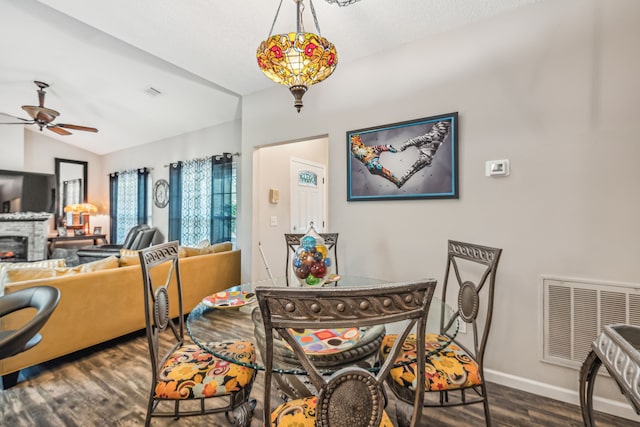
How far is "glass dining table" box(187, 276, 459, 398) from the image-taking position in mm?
1245

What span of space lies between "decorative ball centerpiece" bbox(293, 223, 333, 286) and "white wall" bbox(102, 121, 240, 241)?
11.1ft

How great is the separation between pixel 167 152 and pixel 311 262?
512 cm

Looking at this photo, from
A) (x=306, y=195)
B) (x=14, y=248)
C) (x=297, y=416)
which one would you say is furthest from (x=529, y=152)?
(x=14, y=248)

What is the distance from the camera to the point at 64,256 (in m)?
5.98

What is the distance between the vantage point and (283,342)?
1.34 m

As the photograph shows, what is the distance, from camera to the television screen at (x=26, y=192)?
5.70 meters

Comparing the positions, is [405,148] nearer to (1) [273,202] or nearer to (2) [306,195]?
(1) [273,202]

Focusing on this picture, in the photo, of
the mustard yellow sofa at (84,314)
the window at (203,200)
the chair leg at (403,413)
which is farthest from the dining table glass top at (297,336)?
the window at (203,200)

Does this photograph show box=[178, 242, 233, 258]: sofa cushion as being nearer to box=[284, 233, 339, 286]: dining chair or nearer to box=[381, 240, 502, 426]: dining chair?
box=[284, 233, 339, 286]: dining chair

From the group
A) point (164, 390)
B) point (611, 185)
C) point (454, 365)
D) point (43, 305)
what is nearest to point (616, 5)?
point (611, 185)

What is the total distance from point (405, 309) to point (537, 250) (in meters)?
1.69

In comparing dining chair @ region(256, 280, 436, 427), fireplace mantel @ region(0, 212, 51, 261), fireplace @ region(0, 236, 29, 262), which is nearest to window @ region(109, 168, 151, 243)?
fireplace mantel @ region(0, 212, 51, 261)

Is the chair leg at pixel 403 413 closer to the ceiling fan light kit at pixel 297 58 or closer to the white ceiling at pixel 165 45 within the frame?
the ceiling fan light kit at pixel 297 58

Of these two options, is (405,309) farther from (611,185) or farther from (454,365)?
(611,185)
